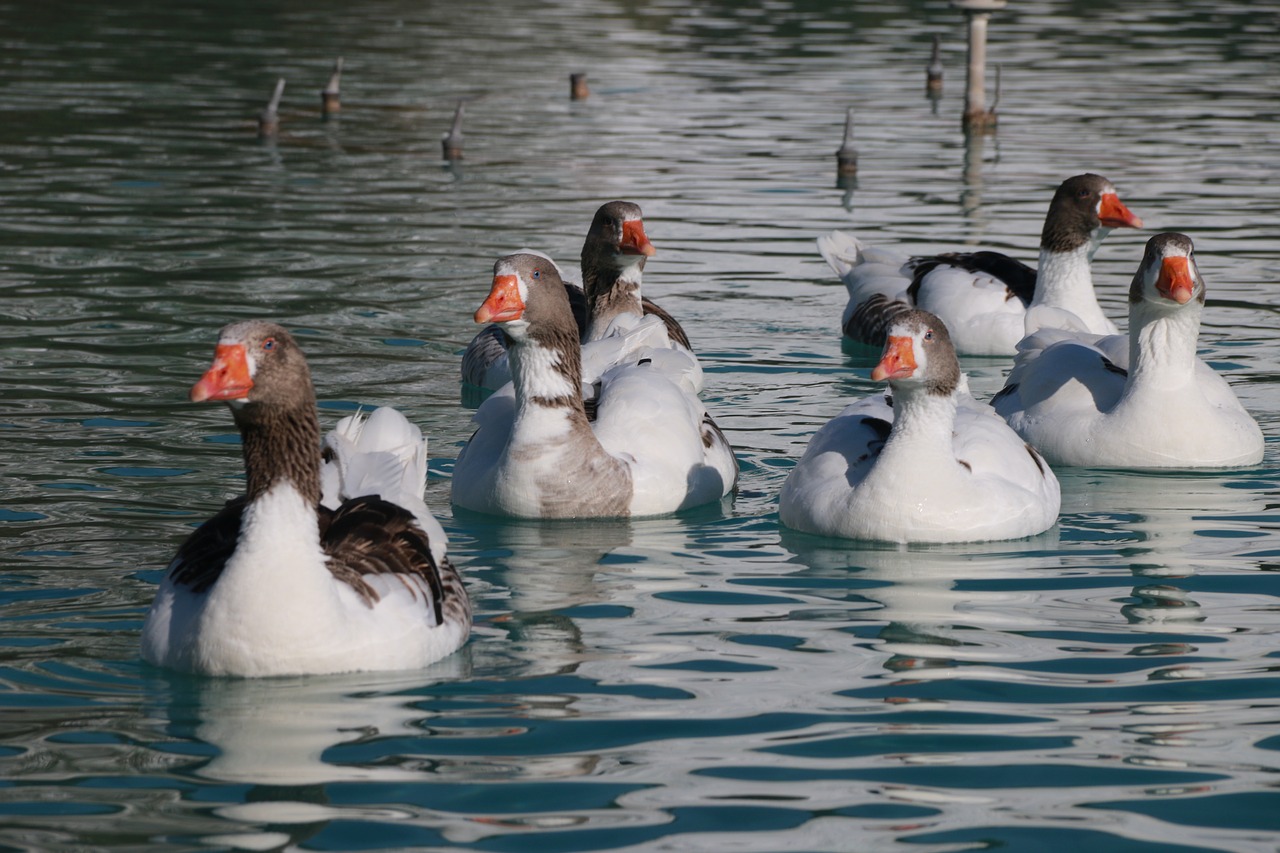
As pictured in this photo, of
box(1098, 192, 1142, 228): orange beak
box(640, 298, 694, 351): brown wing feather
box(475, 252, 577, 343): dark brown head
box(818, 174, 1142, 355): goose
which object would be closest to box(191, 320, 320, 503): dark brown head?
box(475, 252, 577, 343): dark brown head

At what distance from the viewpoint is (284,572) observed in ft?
25.0

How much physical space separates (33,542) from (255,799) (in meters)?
3.71

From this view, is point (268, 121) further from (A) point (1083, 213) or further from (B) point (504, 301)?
(B) point (504, 301)

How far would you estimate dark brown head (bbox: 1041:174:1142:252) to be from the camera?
15.0 m

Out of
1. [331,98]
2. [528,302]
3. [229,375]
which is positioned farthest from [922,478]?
[331,98]

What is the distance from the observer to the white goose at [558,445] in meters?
10.8

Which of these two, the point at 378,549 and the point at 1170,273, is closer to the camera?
the point at 378,549

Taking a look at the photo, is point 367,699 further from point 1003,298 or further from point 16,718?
point 1003,298

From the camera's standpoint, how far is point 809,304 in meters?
18.0

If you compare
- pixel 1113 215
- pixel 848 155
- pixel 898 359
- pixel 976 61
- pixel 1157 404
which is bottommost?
pixel 1157 404

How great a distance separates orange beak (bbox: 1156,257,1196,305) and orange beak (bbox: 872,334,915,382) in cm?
252

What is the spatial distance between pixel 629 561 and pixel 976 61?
770 inches

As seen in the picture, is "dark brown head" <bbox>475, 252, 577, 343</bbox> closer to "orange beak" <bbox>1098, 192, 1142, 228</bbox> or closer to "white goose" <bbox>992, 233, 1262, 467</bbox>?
"white goose" <bbox>992, 233, 1262, 467</bbox>

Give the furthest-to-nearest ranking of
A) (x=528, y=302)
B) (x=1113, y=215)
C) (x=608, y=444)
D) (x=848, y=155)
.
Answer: (x=848, y=155) → (x=1113, y=215) → (x=608, y=444) → (x=528, y=302)
